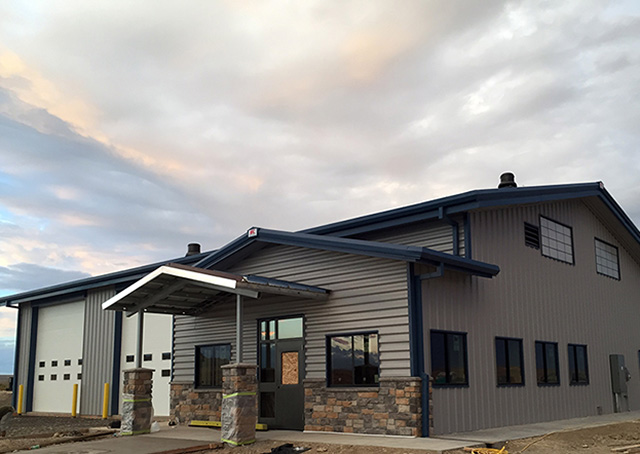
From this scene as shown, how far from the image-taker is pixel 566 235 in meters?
19.1

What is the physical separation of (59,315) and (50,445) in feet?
43.9

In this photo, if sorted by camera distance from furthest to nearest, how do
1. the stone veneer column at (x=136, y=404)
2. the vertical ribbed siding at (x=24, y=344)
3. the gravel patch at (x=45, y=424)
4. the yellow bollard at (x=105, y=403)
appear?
the vertical ribbed siding at (x=24, y=344) → the yellow bollard at (x=105, y=403) → the gravel patch at (x=45, y=424) → the stone veneer column at (x=136, y=404)

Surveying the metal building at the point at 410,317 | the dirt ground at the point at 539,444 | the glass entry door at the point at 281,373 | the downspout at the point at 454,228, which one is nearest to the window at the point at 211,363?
the metal building at the point at 410,317

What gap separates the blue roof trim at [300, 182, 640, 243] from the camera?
46.3 ft

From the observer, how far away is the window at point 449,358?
13.1 m

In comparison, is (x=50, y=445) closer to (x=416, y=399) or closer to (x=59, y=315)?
(x=416, y=399)

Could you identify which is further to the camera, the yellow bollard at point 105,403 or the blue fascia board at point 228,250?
the yellow bollard at point 105,403

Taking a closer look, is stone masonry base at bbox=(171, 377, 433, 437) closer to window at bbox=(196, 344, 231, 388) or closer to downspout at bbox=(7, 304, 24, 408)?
window at bbox=(196, 344, 231, 388)

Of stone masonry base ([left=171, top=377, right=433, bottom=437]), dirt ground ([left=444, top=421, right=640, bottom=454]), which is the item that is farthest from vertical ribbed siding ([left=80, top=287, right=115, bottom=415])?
dirt ground ([left=444, top=421, right=640, bottom=454])

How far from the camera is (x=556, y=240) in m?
18.5

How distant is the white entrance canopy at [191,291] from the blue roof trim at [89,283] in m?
4.18

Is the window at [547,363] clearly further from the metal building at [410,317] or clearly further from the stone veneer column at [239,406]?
the stone veneer column at [239,406]

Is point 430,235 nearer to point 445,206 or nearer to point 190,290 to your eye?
point 445,206

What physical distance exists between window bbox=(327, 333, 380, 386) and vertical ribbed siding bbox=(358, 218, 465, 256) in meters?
2.72
